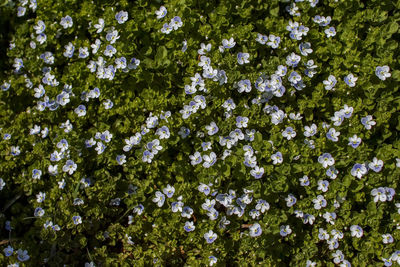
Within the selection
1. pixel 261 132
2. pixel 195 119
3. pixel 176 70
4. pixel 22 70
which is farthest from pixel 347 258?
Result: pixel 22 70

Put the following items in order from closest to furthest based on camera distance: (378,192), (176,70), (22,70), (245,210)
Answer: (378,192), (245,210), (176,70), (22,70)

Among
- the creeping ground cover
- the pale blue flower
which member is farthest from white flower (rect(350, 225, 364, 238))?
the pale blue flower

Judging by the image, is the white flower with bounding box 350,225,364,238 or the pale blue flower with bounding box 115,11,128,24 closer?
the white flower with bounding box 350,225,364,238

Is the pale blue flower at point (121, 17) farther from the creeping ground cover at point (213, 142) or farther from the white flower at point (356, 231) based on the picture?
the white flower at point (356, 231)

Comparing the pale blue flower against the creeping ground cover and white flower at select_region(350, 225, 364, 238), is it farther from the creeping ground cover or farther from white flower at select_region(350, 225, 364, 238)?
white flower at select_region(350, 225, 364, 238)

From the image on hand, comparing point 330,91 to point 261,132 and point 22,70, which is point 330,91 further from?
point 22,70

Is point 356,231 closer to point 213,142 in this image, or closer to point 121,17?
point 213,142

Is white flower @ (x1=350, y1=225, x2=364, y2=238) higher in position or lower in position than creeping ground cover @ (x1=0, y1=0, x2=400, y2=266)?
lower

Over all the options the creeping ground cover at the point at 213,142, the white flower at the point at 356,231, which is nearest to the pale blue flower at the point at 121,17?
the creeping ground cover at the point at 213,142
